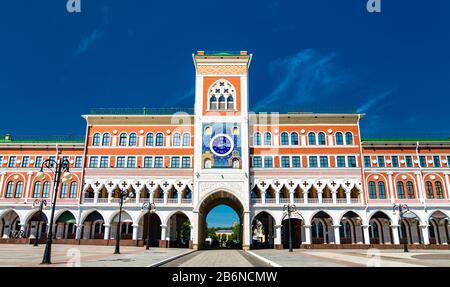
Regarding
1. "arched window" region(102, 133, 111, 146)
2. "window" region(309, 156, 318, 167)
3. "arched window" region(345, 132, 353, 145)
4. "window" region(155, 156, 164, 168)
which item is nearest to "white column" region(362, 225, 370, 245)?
"window" region(309, 156, 318, 167)

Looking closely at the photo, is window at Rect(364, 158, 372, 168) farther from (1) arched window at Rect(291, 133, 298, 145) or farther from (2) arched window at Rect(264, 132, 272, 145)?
(2) arched window at Rect(264, 132, 272, 145)

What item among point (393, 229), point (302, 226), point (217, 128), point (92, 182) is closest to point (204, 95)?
point (217, 128)

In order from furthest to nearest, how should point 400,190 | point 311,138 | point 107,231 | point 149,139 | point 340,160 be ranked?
point 149,139 < point 311,138 < point 340,160 < point 400,190 < point 107,231

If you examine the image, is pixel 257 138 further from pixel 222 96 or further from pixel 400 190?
pixel 400 190

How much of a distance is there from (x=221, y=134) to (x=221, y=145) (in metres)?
1.46

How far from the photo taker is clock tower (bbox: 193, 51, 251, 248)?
40.0m

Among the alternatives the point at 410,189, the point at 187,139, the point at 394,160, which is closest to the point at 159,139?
the point at 187,139

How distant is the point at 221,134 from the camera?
41844mm

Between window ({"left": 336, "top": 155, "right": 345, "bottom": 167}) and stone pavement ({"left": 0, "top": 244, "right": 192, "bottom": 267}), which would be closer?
stone pavement ({"left": 0, "top": 244, "right": 192, "bottom": 267})

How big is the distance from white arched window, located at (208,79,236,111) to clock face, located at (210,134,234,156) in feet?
13.8

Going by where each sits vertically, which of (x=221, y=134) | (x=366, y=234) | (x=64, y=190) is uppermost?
(x=221, y=134)

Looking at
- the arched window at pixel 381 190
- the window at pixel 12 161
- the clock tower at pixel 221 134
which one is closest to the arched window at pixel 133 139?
the clock tower at pixel 221 134

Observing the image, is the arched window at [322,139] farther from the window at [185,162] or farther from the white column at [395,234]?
the window at [185,162]

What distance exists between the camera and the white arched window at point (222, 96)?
1704 inches
